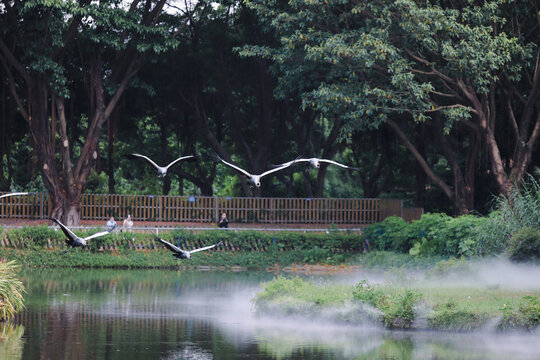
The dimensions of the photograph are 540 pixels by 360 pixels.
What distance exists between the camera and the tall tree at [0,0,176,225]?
111 ft

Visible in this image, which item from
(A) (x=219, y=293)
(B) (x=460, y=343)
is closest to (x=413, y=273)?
(A) (x=219, y=293)

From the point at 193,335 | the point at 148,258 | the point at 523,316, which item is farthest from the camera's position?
the point at 148,258

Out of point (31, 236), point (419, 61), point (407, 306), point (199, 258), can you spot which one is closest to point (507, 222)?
point (407, 306)

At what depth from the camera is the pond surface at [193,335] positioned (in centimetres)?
1480

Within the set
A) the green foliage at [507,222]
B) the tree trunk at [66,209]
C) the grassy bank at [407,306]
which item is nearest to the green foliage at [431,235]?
the green foliage at [507,222]

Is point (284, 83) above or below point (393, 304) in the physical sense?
above

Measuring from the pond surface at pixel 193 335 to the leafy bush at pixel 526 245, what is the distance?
676 cm

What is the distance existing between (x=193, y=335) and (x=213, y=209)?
23530 millimetres

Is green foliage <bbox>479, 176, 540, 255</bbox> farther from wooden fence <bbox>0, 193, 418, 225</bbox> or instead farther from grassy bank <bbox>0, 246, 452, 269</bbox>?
wooden fence <bbox>0, 193, 418, 225</bbox>

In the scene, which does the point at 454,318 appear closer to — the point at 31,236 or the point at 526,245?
the point at 526,245

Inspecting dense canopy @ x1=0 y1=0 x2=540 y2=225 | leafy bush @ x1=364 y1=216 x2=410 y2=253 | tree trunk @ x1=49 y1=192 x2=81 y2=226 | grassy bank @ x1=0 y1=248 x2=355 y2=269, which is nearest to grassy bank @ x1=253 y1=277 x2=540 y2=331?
dense canopy @ x1=0 y1=0 x2=540 y2=225

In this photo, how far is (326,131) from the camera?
5400 centimetres

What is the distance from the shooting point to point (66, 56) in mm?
40000

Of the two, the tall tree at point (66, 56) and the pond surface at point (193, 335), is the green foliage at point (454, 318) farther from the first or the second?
the tall tree at point (66, 56)
